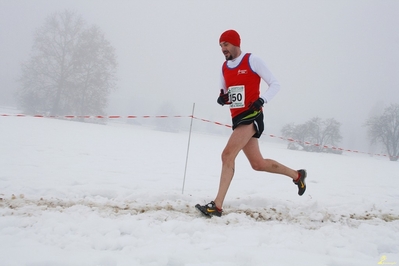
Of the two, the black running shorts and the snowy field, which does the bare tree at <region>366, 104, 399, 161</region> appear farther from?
the black running shorts

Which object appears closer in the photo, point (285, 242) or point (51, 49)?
point (285, 242)

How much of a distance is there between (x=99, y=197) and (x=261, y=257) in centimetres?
240

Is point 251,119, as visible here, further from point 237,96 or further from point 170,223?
point 170,223

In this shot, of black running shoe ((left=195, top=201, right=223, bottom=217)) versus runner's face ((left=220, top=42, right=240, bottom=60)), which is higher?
runner's face ((left=220, top=42, right=240, bottom=60))

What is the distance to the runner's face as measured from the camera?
3057mm

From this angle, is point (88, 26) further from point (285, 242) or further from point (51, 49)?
point (285, 242)

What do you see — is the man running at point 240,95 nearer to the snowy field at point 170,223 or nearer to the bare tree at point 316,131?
the snowy field at point 170,223

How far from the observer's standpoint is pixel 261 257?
1863 millimetres

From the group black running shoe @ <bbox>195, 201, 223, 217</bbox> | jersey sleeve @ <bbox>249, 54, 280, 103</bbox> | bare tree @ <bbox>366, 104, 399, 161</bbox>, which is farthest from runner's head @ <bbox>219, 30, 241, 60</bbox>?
bare tree @ <bbox>366, 104, 399, 161</bbox>

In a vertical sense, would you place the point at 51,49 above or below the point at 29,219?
above

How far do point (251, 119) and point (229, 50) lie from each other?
2.99ft

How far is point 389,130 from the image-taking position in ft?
120

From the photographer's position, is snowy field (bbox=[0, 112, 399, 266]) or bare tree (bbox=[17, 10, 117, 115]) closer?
snowy field (bbox=[0, 112, 399, 266])

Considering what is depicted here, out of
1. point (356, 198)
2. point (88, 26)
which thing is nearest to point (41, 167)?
point (356, 198)
